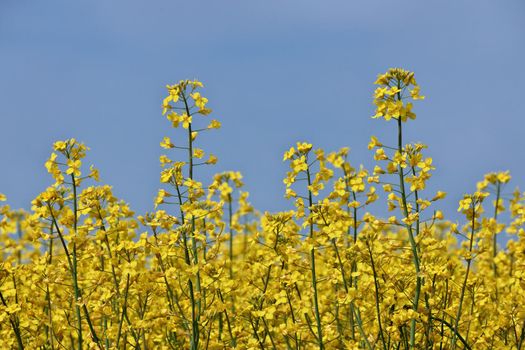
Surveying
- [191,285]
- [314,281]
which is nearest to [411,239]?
[314,281]

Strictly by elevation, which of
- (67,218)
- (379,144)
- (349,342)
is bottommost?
(349,342)

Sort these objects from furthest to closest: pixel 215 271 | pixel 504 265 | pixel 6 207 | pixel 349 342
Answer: pixel 504 265 → pixel 6 207 → pixel 349 342 → pixel 215 271

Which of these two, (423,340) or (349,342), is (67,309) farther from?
(423,340)

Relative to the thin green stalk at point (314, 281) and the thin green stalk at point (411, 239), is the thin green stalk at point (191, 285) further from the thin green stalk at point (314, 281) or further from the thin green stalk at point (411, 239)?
the thin green stalk at point (411, 239)

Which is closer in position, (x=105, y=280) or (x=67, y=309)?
(x=105, y=280)

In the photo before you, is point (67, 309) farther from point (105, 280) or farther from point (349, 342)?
point (349, 342)

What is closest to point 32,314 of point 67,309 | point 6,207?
point 67,309

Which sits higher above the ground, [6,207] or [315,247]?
[6,207]

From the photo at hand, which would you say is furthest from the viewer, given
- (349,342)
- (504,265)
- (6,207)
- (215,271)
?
(504,265)

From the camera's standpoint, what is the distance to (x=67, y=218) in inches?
221

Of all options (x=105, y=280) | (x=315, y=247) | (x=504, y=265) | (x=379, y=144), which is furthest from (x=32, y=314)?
(x=504, y=265)

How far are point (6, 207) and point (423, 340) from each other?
3815mm

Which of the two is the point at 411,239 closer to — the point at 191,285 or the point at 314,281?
the point at 314,281

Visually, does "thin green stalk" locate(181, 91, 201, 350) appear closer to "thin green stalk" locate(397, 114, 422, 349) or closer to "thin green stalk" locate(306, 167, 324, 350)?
"thin green stalk" locate(306, 167, 324, 350)
